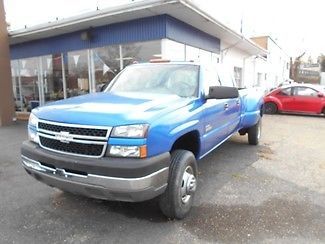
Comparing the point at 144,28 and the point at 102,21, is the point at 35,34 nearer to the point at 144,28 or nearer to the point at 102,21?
the point at 102,21

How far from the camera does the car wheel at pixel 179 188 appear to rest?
3.86 meters

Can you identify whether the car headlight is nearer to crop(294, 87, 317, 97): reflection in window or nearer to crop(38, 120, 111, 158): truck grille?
crop(38, 120, 111, 158): truck grille

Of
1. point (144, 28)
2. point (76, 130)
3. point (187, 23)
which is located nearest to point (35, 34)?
point (144, 28)

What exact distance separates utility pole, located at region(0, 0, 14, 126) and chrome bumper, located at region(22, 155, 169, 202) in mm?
9746

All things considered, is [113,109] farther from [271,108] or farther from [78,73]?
[271,108]

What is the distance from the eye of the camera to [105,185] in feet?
11.1

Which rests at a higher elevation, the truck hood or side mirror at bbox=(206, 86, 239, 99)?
side mirror at bbox=(206, 86, 239, 99)

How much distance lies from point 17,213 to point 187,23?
920 centimetres

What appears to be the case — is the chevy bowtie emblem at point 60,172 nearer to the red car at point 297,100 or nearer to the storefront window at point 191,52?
the storefront window at point 191,52

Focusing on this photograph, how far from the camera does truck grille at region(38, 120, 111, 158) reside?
11.4 feet

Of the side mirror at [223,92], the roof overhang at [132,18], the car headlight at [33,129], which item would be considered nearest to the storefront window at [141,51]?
the roof overhang at [132,18]

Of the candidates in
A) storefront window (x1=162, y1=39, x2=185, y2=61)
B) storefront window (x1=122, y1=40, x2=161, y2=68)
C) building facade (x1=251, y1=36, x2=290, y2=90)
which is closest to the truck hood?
storefront window (x1=162, y1=39, x2=185, y2=61)

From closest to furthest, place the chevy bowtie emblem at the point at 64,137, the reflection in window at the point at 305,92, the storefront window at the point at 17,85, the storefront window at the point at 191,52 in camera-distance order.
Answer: the chevy bowtie emblem at the point at 64,137 → the storefront window at the point at 191,52 → the reflection in window at the point at 305,92 → the storefront window at the point at 17,85

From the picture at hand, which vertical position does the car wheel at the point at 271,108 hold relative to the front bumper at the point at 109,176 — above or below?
below
